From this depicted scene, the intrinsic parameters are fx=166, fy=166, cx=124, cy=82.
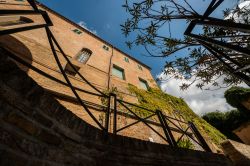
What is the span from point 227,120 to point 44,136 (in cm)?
2366

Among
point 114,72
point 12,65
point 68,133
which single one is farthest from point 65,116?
point 114,72

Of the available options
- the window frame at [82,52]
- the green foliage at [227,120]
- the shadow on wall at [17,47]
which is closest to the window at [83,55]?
the window frame at [82,52]

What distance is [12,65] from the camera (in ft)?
4.73

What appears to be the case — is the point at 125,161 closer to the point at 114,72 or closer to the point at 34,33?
the point at 34,33

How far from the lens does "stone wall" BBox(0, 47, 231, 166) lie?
1.41 m

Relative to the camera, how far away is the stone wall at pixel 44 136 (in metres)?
1.41

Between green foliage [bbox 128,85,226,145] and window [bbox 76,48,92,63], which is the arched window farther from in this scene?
green foliage [bbox 128,85,226,145]

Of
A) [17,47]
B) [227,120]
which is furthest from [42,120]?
[227,120]

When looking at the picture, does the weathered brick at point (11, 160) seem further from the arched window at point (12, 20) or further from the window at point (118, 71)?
the window at point (118, 71)

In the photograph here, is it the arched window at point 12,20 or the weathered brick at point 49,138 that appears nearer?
the weathered brick at point 49,138

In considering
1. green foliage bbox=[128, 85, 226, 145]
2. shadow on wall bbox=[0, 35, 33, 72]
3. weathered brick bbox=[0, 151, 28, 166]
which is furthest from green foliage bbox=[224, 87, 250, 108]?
weathered brick bbox=[0, 151, 28, 166]

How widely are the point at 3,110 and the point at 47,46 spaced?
33.6ft

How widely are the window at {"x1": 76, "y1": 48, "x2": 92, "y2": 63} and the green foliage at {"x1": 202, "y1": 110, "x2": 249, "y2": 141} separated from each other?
17.6 metres

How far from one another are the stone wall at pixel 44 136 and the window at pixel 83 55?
10.5 meters
